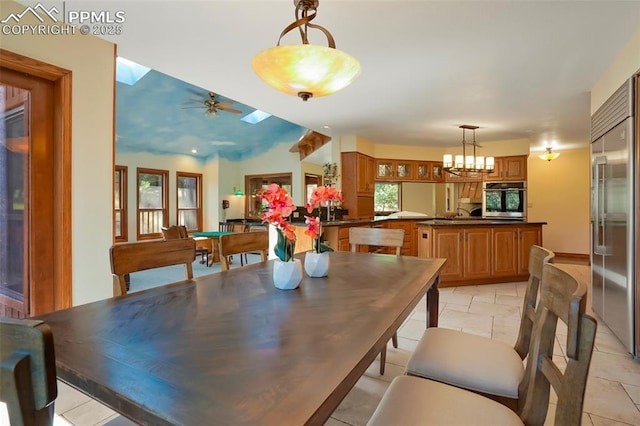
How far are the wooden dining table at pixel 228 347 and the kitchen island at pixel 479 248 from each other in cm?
331

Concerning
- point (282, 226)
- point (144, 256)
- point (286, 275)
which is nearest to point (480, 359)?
point (286, 275)

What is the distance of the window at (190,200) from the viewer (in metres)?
9.06

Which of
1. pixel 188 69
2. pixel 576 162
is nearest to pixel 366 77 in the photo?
pixel 188 69

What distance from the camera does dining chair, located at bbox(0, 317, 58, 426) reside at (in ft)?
1.58

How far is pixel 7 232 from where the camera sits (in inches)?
78.8

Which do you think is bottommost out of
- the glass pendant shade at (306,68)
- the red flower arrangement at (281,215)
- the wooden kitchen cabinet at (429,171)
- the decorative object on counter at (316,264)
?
the decorative object on counter at (316,264)

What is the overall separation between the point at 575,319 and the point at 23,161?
2.82m

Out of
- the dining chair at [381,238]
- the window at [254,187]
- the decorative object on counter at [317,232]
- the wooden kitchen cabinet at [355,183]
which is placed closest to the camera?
the decorative object on counter at [317,232]

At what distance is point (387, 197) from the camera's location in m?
7.38

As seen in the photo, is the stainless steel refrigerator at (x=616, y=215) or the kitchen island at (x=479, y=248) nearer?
the stainless steel refrigerator at (x=616, y=215)

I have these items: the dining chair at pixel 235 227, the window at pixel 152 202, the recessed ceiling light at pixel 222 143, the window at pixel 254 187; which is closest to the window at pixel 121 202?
the window at pixel 152 202

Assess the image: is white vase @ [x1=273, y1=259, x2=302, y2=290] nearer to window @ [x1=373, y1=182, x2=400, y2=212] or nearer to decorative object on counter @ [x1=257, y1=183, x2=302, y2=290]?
decorative object on counter @ [x1=257, y1=183, x2=302, y2=290]

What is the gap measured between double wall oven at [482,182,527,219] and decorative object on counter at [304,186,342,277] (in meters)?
5.81

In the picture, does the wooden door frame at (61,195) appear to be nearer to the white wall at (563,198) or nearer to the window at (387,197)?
the window at (387,197)
